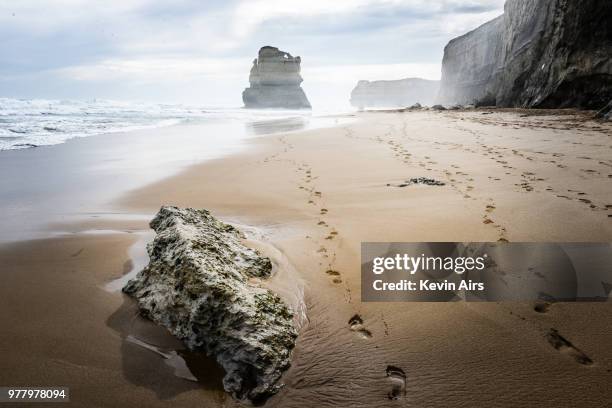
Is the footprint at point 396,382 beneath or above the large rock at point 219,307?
beneath

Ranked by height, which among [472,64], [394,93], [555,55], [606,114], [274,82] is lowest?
[606,114]

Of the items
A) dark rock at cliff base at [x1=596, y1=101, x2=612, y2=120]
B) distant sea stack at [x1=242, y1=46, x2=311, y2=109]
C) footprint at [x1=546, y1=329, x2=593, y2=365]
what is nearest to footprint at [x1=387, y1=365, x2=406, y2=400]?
footprint at [x1=546, y1=329, x2=593, y2=365]

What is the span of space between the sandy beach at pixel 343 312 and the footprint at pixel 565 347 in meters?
0.01

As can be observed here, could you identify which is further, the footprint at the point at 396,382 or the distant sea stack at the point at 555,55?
the distant sea stack at the point at 555,55

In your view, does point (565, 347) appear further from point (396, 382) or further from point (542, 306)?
point (396, 382)

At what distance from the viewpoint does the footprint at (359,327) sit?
226 cm

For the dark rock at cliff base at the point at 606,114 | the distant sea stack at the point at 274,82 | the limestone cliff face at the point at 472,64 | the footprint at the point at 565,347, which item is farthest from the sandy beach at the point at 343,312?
the distant sea stack at the point at 274,82

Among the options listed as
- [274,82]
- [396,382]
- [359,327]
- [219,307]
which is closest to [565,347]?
[396,382]

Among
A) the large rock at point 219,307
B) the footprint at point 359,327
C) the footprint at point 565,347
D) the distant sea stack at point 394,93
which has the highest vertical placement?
the distant sea stack at point 394,93

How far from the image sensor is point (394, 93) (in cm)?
15088

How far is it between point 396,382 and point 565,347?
3.34 ft

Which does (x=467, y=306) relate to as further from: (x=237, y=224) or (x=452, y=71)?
(x=452, y=71)

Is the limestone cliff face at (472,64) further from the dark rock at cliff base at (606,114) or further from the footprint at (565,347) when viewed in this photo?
the footprint at (565,347)

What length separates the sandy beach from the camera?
1859 millimetres
